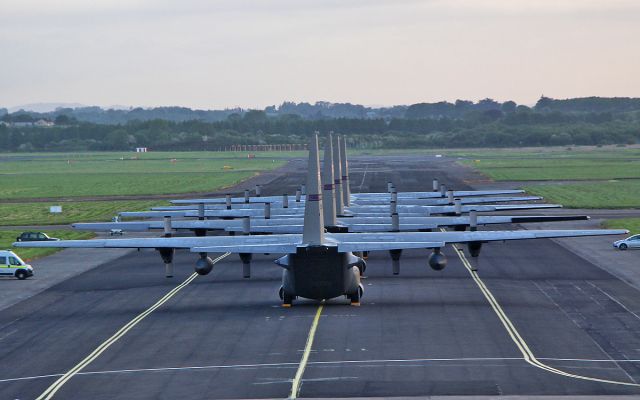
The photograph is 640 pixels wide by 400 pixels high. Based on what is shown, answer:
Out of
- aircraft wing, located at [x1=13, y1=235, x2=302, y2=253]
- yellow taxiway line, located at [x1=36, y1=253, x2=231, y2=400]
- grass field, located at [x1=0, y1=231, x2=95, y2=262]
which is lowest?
grass field, located at [x1=0, y1=231, x2=95, y2=262]

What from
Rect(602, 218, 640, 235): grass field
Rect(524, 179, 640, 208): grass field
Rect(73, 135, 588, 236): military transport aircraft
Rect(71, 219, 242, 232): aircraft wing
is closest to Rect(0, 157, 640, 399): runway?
Rect(73, 135, 588, 236): military transport aircraft

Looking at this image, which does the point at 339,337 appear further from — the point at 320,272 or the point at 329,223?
the point at 329,223

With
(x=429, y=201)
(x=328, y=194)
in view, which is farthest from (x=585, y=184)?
(x=328, y=194)

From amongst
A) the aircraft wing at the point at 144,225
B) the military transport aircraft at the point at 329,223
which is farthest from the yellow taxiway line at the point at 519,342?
the aircraft wing at the point at 144,225

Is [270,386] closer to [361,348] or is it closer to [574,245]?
[361,348]

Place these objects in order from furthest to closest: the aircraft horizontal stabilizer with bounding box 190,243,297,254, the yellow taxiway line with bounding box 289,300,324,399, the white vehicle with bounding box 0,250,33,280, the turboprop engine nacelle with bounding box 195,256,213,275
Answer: the white vehicle with bounding box 0,250,33,280
the turboprop engine nacelle with bounding box 195,256,213,275
the aircraft horizontal stabilizer with bounding box 190,243,297,254
the yellow taxiway line with bounding box 289,300,324,399

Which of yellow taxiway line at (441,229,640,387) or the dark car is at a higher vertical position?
yellow taxiway line at (441,229,640,387)

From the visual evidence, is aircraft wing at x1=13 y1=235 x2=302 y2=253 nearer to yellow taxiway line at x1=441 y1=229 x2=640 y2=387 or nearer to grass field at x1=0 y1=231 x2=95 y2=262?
yellow taxiway line at x1=441 y1=229 x2=640 y2=387

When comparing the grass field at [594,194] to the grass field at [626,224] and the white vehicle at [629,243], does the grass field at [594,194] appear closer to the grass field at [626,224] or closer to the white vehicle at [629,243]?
the grass field at [626,224]

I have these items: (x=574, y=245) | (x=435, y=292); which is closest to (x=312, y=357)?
(x=435, y=292)
